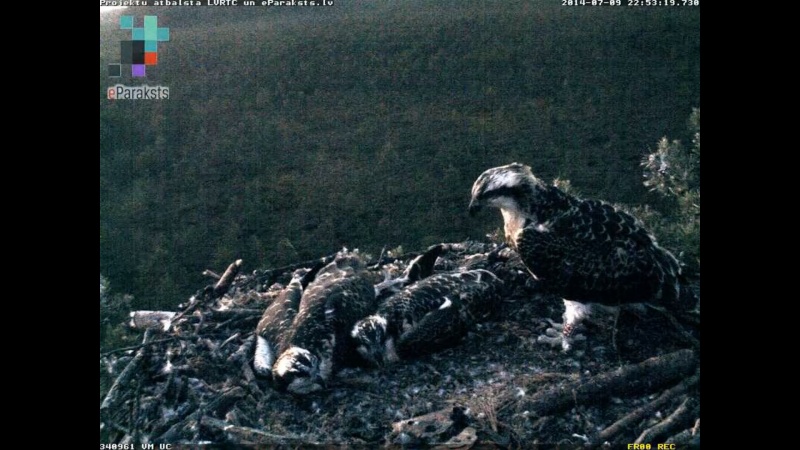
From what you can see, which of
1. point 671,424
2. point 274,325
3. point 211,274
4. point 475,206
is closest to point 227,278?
point 211,274

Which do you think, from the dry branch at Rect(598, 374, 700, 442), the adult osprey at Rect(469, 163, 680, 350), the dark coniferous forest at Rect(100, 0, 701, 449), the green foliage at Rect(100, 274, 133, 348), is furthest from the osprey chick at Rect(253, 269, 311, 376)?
the dry branch at Rect(598, 374, 700, 442)

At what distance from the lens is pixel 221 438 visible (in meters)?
7.89

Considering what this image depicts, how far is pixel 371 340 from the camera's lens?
7.96 metres

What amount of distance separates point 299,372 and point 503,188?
2.59 m

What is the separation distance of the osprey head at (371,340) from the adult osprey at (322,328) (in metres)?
0.13

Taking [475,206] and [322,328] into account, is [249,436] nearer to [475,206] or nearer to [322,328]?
[322,328]

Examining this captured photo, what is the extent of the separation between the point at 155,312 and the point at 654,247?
4.99 m

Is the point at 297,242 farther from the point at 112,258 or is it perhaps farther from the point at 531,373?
the point at 531,373

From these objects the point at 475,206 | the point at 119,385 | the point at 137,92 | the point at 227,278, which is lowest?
the point at 119,385

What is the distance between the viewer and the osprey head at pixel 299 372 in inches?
304

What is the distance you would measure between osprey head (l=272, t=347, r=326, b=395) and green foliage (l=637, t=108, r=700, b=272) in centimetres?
367

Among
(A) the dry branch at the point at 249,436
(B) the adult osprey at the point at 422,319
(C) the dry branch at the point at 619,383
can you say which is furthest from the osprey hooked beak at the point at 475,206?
(A) the dry branch at the point at 249,436

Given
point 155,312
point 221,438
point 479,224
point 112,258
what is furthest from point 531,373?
point 112,258

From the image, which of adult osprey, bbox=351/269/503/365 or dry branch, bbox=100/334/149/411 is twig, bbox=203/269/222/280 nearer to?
dry branch, bbox=100/334/149/411
